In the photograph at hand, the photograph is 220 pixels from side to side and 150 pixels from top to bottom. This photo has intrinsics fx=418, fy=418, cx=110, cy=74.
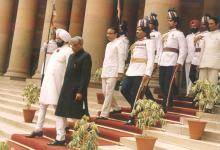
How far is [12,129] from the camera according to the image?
1065 centimetres

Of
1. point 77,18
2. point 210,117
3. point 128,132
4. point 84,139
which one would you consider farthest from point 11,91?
point 84,139

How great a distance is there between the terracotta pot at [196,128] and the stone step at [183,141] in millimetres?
146

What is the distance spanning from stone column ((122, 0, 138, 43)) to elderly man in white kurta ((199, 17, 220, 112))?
1192 cm

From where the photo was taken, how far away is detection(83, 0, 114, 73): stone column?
50.8ft

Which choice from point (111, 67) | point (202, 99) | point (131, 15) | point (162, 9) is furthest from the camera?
point (131, 15)

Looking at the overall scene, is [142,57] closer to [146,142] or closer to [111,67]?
[111,67]

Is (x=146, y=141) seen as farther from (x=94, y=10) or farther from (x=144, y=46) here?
(x=94, y=10)

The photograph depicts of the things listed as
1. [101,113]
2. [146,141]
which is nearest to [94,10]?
[101,113]

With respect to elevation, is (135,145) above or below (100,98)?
below

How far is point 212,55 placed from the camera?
30.0 ft

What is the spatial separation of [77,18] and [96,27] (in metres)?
6.09

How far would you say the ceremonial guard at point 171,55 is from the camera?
31.2ft

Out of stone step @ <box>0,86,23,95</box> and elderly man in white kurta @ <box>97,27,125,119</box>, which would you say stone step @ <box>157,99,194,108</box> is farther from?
stone step @ <box>0,86,23,95</box>

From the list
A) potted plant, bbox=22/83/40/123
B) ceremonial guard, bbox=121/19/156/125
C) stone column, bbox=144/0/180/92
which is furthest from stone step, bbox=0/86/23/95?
ceremonial guard, bbox=121/19/156/125
